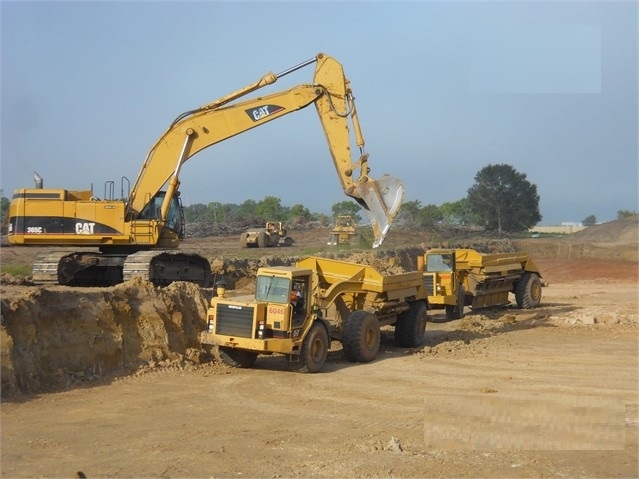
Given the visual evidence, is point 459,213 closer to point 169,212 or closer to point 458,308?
point 458,308

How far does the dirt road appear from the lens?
8.06 m

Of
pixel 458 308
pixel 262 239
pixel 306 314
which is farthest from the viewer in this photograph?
pixel 262 239

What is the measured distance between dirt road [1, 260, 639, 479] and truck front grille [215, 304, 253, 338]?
2.66ft

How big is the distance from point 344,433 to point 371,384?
3.18 m

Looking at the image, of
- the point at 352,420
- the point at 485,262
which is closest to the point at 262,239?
the point at 485,262

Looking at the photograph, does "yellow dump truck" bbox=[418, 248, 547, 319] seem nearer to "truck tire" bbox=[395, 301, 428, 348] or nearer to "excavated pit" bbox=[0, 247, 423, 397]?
"truck tire" bbox=[395, 301, 428, 348]

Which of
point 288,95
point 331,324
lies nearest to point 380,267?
point 288,95

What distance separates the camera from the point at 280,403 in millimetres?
11164

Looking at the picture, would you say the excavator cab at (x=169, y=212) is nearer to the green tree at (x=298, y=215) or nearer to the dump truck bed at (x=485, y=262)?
the dump truck bed at (x=485, y=262)

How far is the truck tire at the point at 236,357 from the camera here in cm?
1376

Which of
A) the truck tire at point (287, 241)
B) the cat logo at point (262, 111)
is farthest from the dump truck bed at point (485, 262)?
the truck tire at point (287, 241)

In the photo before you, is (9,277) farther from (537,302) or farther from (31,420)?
(537,302)

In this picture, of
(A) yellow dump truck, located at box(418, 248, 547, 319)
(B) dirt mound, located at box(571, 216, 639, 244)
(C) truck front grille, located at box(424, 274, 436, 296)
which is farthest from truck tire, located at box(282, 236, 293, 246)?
(B) dirt mound, located at box(571, 216, 639, 244)

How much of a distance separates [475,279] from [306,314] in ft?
33.4
